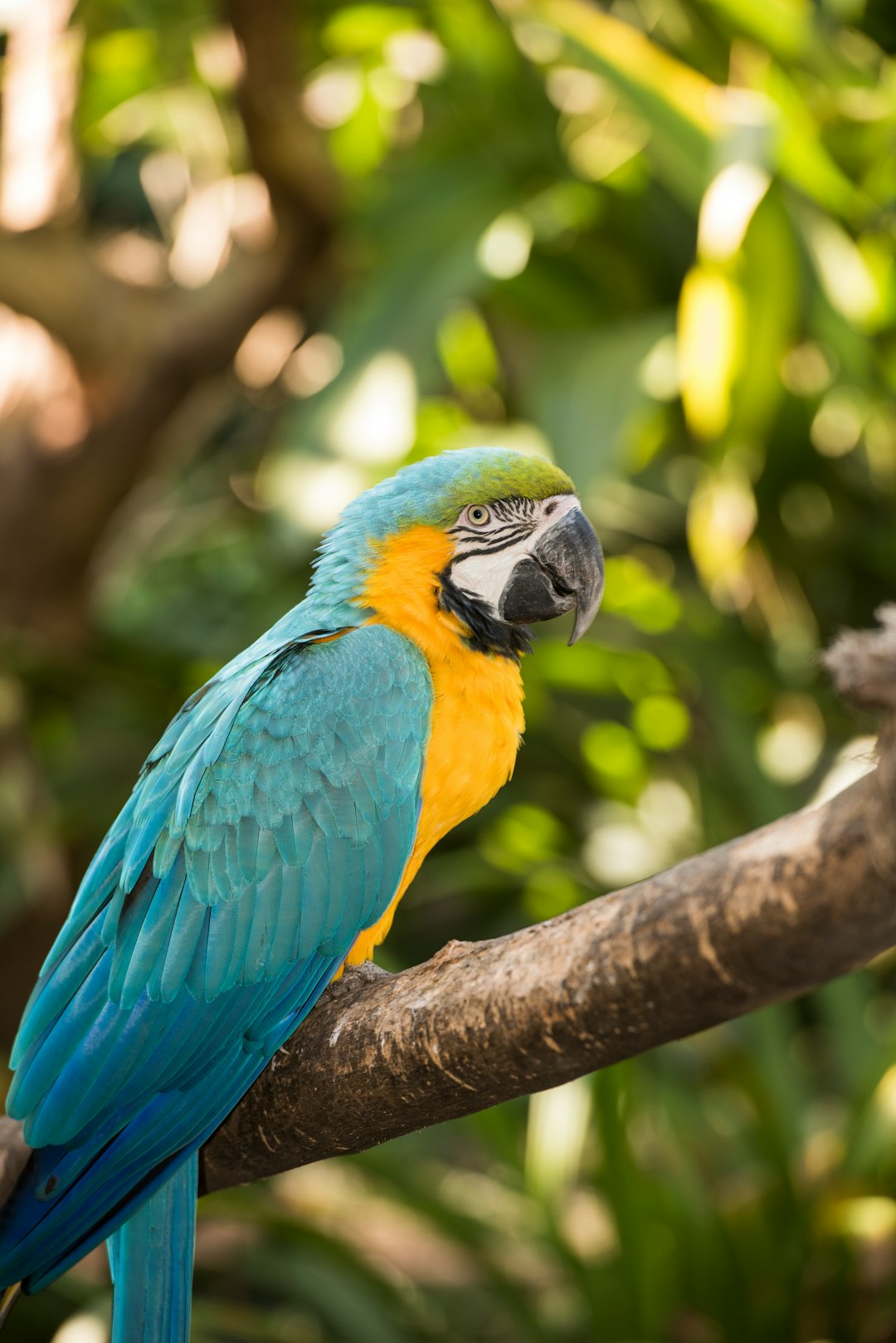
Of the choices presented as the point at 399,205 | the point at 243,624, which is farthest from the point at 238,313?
the point at 243,624

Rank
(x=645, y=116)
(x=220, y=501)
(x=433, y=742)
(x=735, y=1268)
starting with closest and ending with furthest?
(x=433, y=742) < (x=735, y=1268) < (x=645, y=116) < (x=220, y=501)

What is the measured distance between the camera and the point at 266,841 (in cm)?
126

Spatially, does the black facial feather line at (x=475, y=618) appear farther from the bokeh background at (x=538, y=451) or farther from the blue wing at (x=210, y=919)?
the bokeh background at (x=538, y=451)

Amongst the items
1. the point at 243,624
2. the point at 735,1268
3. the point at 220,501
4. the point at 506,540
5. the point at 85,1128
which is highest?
the point at 506,540

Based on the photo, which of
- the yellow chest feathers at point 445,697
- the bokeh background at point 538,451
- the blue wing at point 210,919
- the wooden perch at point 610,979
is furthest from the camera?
the bokeh background at point 538,451

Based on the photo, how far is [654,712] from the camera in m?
2.96

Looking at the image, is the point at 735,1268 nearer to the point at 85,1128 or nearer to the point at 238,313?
the point at 85,1128

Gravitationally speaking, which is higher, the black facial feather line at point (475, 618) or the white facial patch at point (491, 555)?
the white facial patch at point (491, 555)

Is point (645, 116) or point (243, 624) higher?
point (645, 116)

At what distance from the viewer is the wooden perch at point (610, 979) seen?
28.4 inches

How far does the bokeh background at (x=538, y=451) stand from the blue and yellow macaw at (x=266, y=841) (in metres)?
0.87

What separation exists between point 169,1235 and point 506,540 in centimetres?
79

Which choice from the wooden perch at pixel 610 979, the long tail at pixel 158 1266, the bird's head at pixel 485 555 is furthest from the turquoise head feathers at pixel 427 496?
the long tail at pixel 158 1266

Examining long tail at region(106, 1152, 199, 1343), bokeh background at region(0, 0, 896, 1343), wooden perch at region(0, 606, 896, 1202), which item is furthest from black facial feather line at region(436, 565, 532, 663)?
bokeh background at region(0, 0, 896, 1343)
